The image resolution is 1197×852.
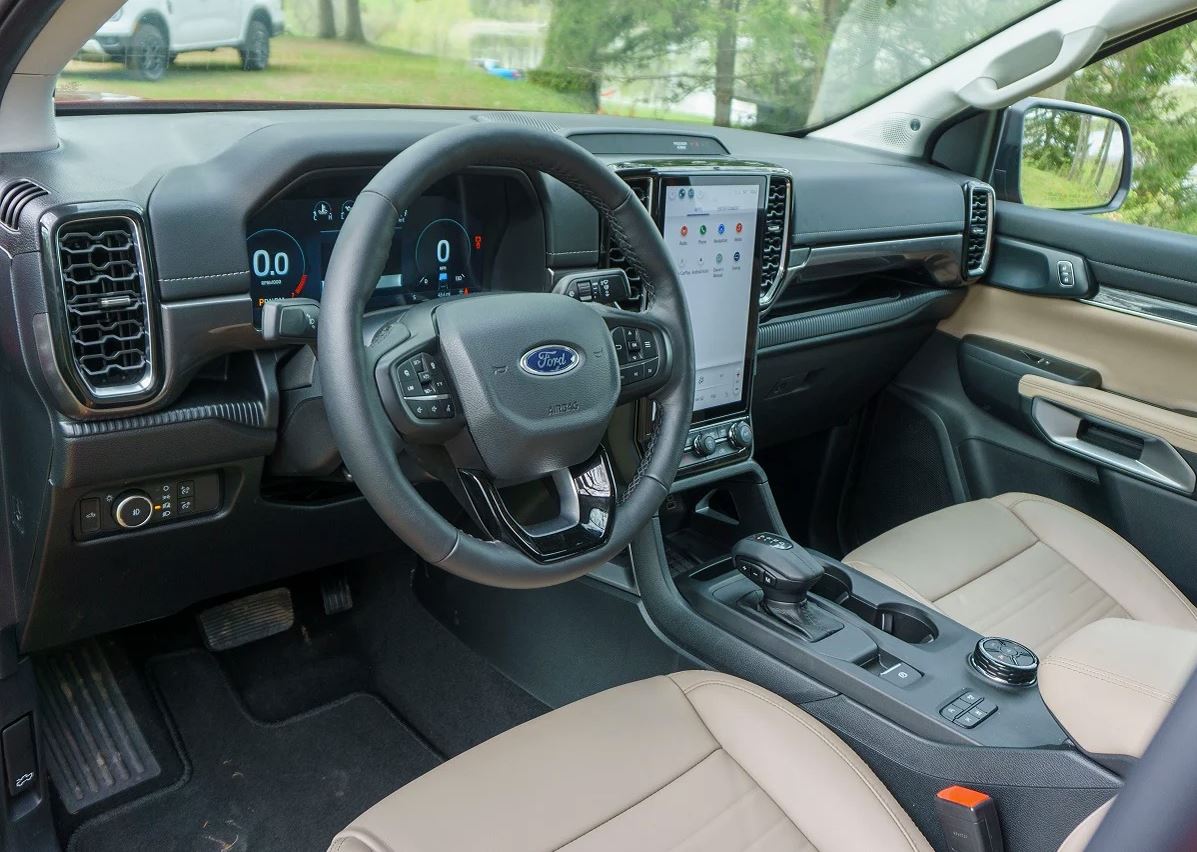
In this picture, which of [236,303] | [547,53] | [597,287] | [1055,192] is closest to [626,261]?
[597,287]

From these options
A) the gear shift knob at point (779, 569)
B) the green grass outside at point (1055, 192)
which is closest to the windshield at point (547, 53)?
the green grass outside at point (1055, 192)

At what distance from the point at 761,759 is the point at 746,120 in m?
2.20

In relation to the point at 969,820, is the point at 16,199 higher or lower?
higher

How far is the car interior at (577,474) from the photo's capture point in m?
1.20

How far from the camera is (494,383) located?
46.8 inches

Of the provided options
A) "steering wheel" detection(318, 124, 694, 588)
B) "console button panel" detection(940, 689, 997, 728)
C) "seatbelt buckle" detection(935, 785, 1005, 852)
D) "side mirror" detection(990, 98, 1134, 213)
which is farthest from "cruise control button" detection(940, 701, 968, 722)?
"side mirror" detection(990, 98, 1134, 213)

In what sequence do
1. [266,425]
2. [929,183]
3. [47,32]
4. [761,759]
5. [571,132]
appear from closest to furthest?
[47,32] < [761,759] < [266,425] < [571,132] < [929,183]

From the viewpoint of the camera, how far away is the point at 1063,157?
270 cm

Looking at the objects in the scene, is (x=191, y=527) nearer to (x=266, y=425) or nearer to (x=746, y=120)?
(x=266, y=425)

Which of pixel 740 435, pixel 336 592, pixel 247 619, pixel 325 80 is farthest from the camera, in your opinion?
pixel 325 80

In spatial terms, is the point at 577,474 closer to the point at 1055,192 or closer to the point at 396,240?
the point at 396,240

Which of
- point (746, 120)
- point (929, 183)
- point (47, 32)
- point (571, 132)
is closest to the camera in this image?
point (47, 32)

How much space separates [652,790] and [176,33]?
1554 millimetres

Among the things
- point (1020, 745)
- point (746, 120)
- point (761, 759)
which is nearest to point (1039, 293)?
point (746, 120)
